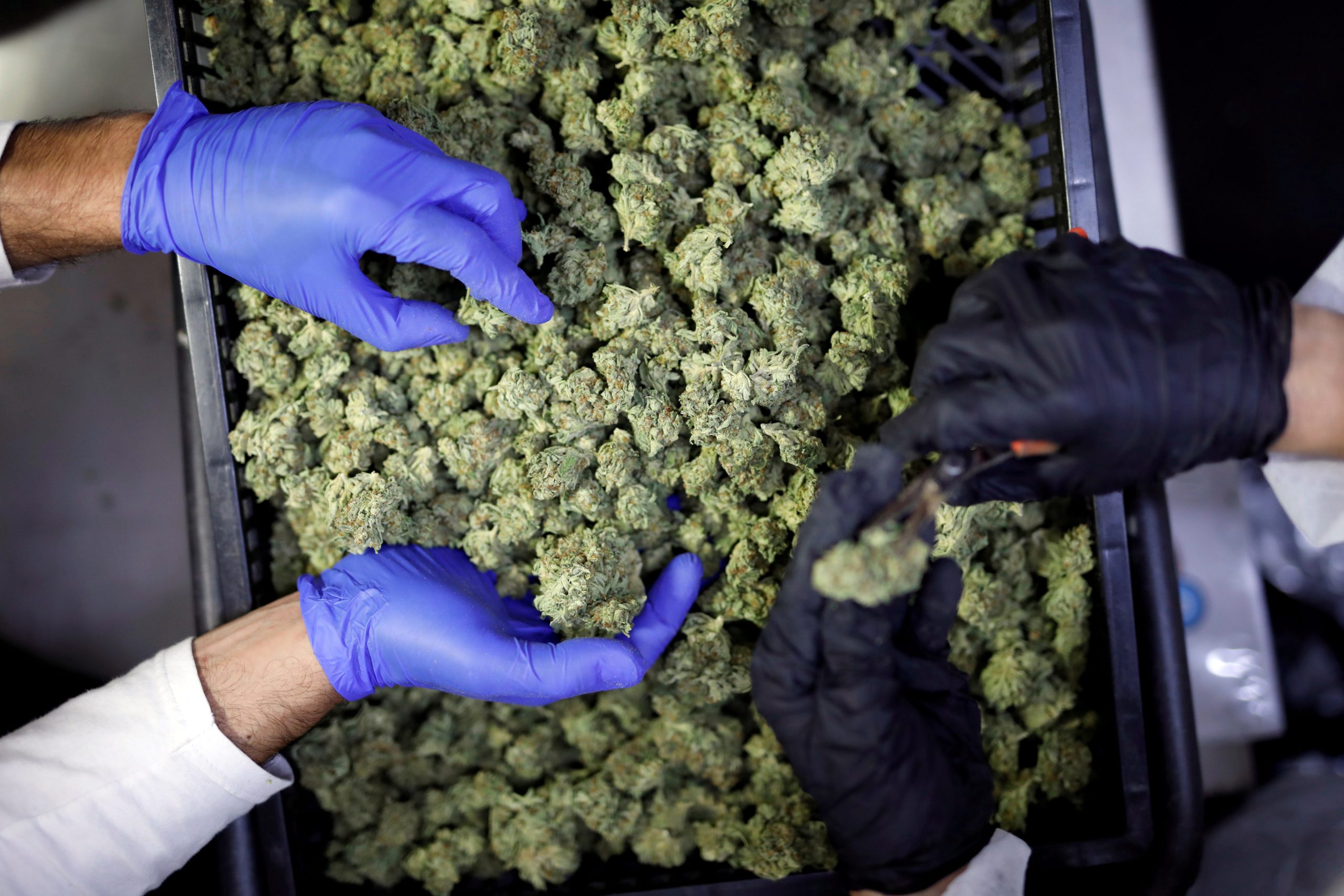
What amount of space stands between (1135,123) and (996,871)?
165 centimetres

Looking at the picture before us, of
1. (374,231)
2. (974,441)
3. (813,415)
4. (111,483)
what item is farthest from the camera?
(111,483)

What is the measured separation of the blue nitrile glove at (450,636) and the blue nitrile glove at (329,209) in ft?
1.29

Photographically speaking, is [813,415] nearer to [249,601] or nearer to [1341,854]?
[249,601]

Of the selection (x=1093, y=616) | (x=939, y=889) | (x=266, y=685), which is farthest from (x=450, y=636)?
(x=1093, y=616)

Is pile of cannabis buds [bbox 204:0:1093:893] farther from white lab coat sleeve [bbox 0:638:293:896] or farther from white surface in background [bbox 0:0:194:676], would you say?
white surface in background [bbox 0:0:194:676]

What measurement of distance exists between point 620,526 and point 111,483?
1.49m

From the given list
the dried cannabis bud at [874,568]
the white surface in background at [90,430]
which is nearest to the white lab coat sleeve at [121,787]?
the white surface in background at [90,430]

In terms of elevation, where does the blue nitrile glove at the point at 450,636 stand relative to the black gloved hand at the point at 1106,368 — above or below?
below

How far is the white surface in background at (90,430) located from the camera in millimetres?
1996

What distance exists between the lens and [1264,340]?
1.07m

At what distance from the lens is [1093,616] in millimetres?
1496

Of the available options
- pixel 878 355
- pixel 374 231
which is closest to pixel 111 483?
pixel 374 231

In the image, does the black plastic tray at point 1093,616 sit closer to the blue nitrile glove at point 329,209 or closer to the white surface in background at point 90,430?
the blue nitrile glove at point 329,209

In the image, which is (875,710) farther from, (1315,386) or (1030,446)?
(1315,386)
